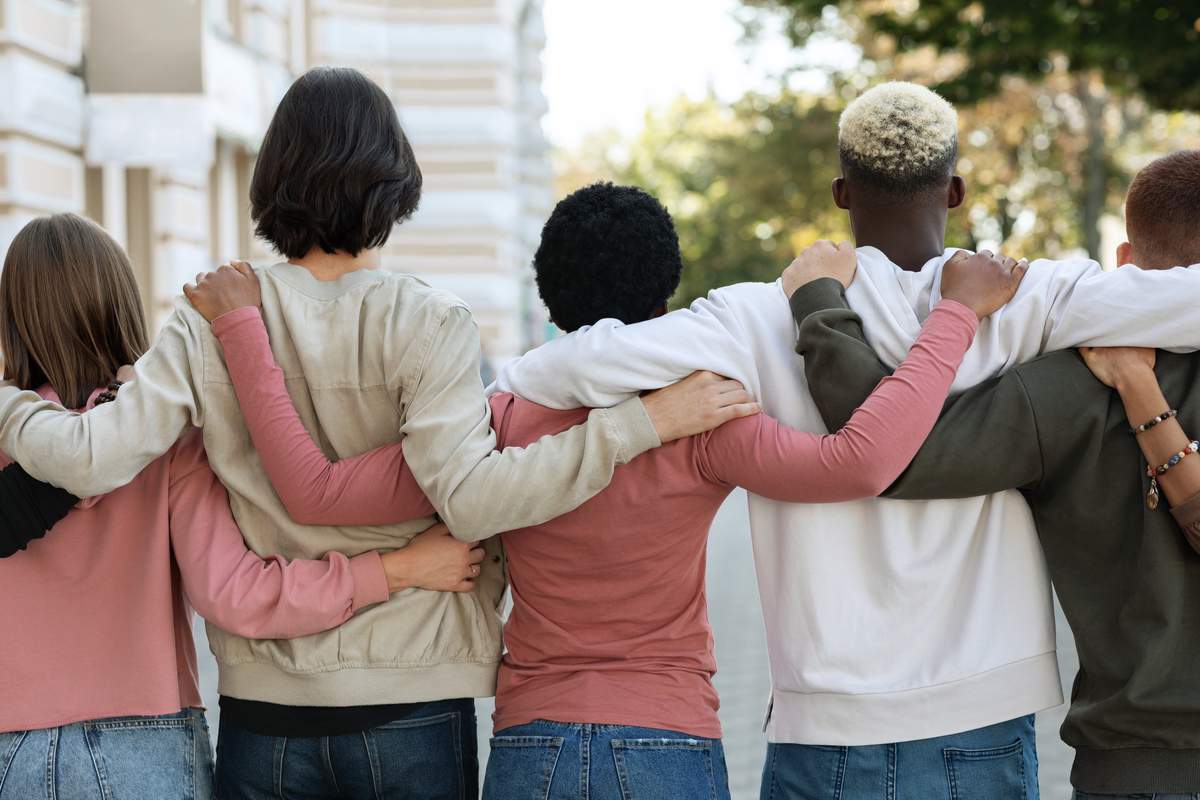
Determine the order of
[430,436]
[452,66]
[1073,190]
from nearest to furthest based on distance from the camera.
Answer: [430,436]
[452,66]
[1073,190]

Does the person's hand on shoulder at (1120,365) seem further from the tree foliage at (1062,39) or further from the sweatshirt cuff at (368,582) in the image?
the tree foliage at (1062,39)

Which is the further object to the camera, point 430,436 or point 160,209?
point 160,209

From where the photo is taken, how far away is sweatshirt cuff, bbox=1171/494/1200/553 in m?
2.41

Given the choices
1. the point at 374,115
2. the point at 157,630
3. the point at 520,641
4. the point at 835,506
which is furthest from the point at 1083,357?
the point at 157,630

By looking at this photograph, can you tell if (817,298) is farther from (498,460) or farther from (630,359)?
(498,460)

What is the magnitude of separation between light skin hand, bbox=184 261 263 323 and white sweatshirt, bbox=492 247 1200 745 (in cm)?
51

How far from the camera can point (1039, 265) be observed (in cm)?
266

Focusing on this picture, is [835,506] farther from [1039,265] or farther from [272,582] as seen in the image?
[272,582]

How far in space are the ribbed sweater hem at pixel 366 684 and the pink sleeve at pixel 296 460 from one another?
0.93 feet

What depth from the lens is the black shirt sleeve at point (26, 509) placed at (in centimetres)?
256

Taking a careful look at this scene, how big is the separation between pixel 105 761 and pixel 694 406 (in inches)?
49.2

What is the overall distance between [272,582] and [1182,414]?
1641mm

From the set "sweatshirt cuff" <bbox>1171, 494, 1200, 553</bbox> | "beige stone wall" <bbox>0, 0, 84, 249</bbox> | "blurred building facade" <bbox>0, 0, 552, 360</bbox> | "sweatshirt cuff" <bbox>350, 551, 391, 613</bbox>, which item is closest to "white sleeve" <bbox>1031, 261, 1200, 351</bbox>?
"sweatshirt cuff" <bbox>1171, 494, 1200, 553</bbox>

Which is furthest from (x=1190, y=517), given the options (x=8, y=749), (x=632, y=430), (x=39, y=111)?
(x=39, y=111)
